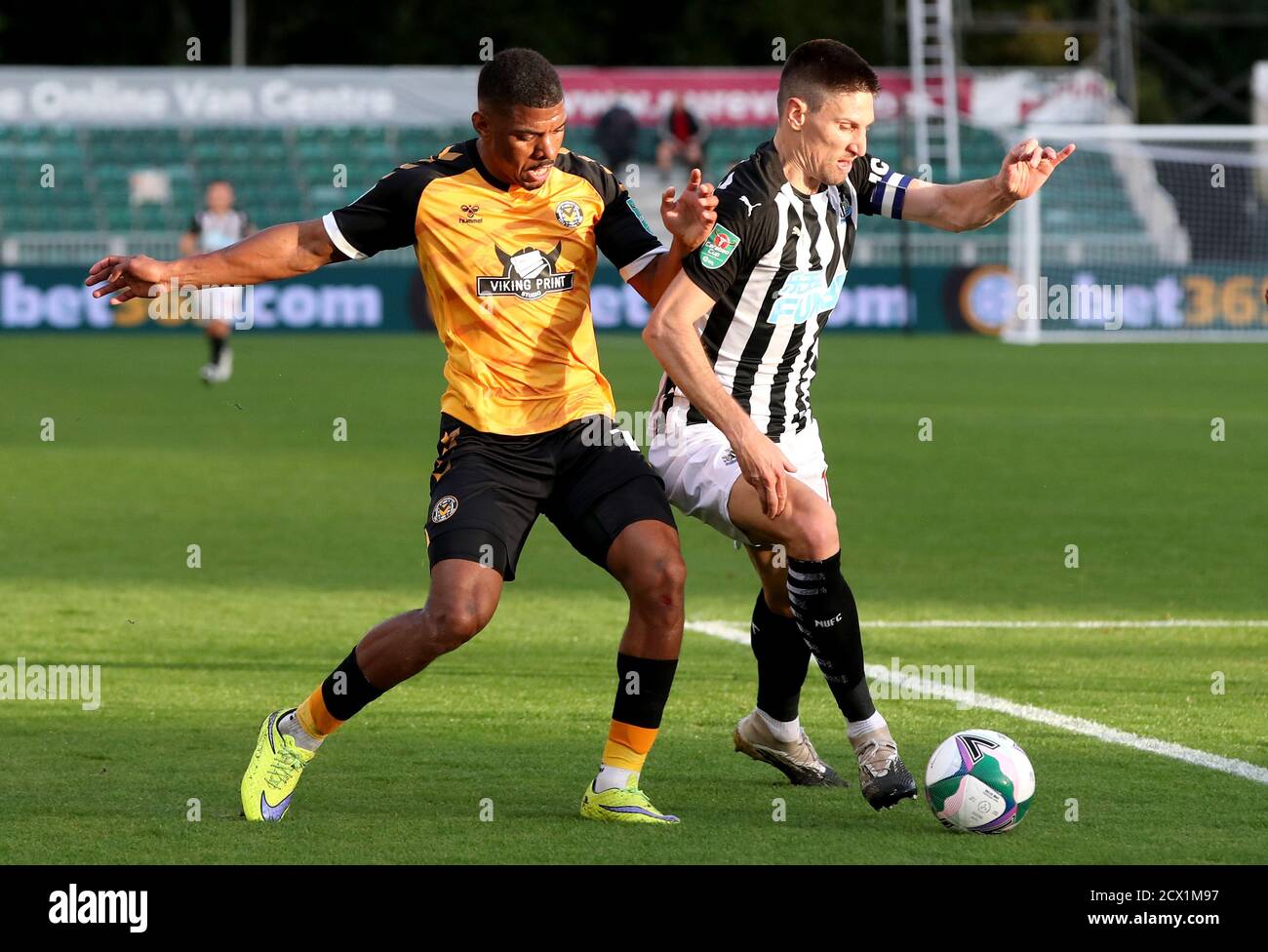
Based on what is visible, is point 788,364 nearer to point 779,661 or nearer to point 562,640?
point 779,661

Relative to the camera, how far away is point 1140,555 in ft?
36.0

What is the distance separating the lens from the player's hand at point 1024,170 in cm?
598

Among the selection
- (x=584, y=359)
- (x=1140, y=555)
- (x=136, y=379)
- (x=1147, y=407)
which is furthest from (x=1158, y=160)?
(x=584, y=359)

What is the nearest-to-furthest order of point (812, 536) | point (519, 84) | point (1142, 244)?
point (519, 84) → point (812, 536) → point (1142, 244)

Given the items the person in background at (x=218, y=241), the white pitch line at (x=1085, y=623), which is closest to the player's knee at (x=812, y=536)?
the white pitch line at (x=1085, y=623)

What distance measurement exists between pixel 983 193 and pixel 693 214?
992 millimetres

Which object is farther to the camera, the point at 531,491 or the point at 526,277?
the point at 526,277

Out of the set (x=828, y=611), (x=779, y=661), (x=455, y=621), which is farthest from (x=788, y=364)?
(x=455, y=621)

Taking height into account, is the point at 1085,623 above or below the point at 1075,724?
above

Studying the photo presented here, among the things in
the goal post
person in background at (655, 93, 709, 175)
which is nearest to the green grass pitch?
the goal post

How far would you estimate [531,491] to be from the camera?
18.7 feet

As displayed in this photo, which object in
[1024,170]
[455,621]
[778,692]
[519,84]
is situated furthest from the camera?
[778,692]

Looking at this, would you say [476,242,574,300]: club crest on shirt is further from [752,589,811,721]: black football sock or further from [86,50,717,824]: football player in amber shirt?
[752,589,811,721]: black football sock

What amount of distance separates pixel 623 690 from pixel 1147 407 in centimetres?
1477
